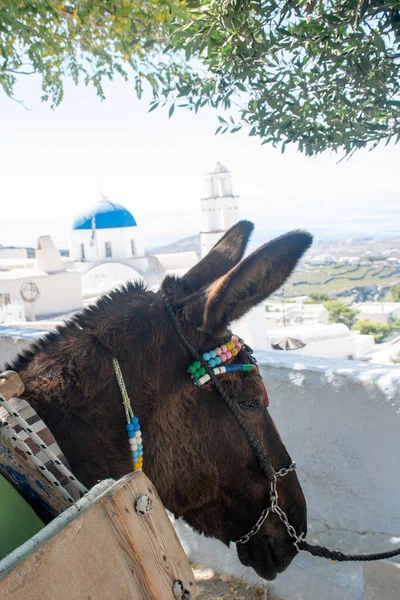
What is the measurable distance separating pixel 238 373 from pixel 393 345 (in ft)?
118

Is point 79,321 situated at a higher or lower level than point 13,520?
higher

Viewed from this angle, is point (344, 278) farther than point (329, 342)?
Yes

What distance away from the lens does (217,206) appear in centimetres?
3609

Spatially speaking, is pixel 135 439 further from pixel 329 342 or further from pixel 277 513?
pixel 329 342

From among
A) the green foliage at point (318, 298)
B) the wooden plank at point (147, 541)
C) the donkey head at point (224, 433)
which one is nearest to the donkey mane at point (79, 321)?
the donkey head at point (224, 433)

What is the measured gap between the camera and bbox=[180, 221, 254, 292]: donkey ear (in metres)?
2.02

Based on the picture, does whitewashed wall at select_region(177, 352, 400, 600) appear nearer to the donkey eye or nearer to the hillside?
the donkey eye

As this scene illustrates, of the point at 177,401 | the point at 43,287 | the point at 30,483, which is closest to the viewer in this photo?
the point at 30,483

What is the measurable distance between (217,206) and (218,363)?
115 ft

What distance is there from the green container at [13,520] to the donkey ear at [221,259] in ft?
3.05

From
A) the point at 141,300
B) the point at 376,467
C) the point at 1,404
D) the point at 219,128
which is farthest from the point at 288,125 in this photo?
the point at 1,404

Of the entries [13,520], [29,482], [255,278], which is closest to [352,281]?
[255,278]

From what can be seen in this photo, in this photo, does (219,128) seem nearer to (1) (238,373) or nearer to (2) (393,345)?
(1) (238,373)

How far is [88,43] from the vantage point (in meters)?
7.53
